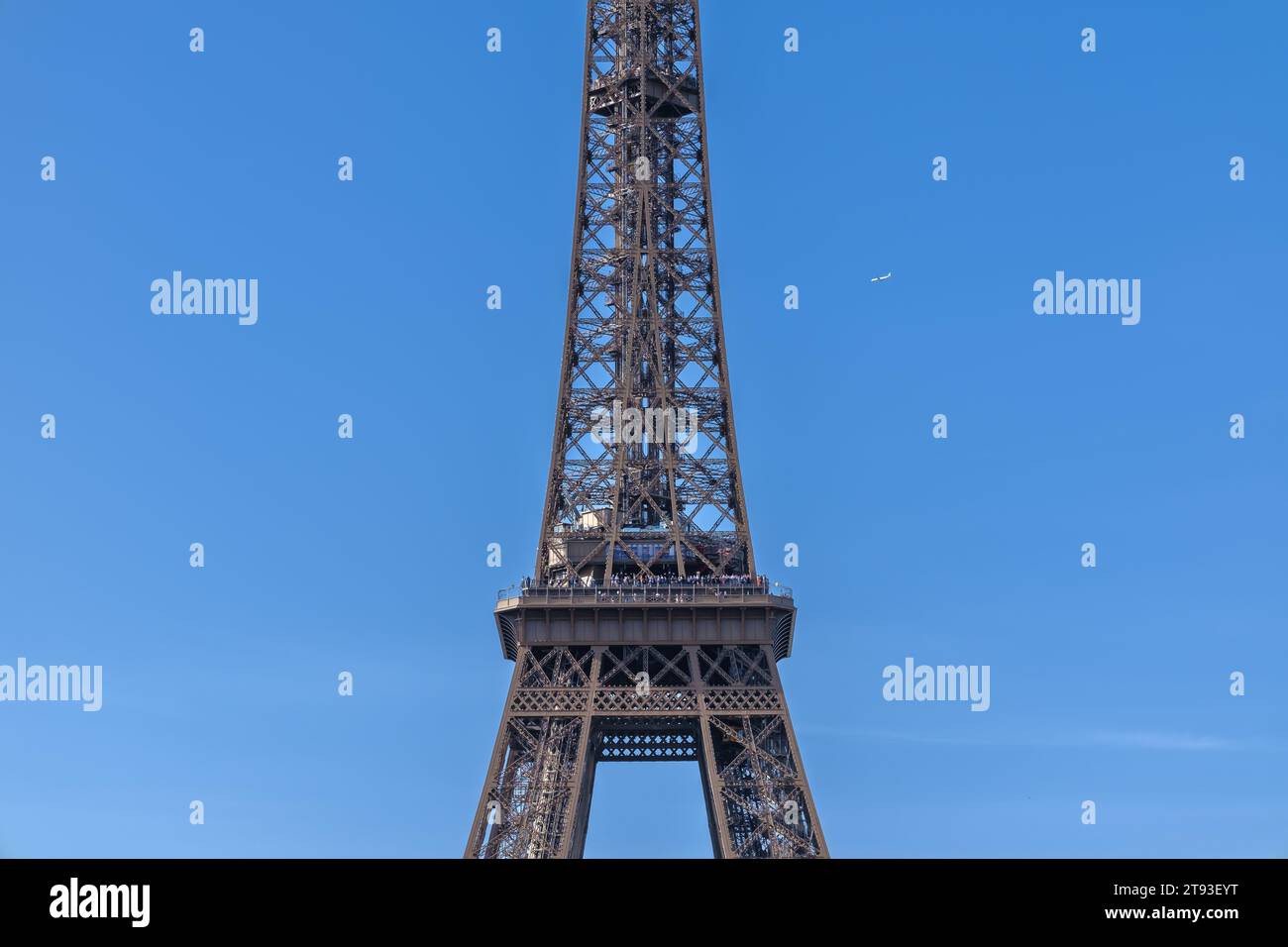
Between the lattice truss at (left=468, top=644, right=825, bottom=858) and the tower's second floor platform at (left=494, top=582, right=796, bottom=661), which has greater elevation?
the tower's second floor platform at (left=494, top=582, right=796, bottom=661)

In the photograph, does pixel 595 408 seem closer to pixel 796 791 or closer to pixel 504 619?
pixel 504 619

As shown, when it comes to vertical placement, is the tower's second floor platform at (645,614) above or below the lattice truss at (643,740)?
above
